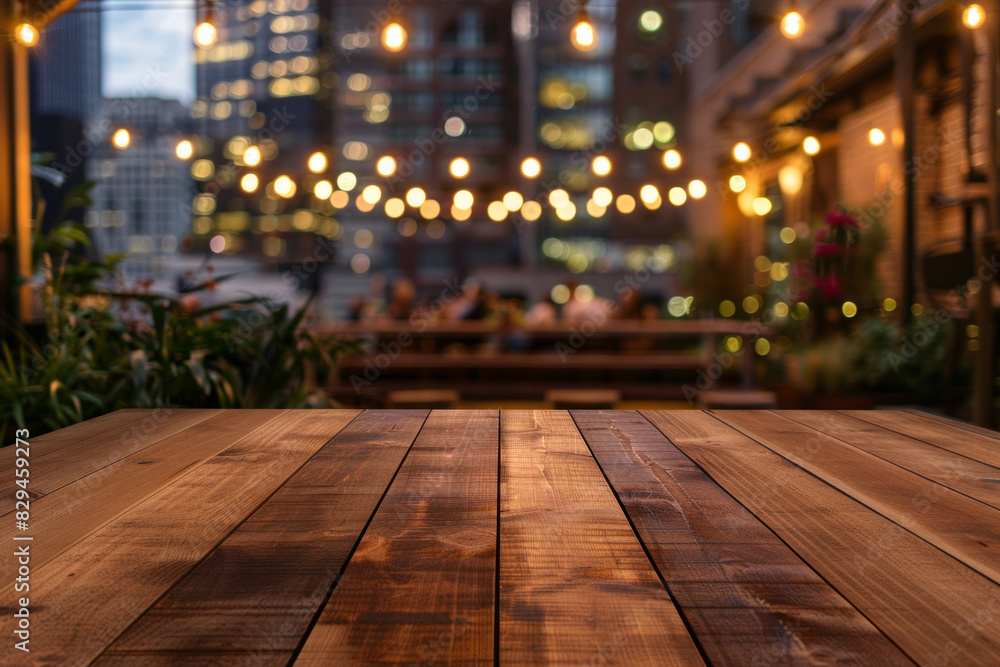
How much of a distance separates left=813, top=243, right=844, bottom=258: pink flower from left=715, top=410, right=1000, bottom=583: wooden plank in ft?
13.4

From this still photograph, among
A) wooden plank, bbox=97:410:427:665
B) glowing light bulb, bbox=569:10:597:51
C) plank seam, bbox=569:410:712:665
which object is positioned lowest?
wooden plank, bbox=97:410:427:665

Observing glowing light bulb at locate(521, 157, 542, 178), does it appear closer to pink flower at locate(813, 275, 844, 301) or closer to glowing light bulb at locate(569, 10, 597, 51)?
pink flower at locate(813, 275, 844, 301)

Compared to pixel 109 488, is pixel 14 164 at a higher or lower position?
higher

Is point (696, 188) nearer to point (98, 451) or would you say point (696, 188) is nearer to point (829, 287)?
point (829, 287)

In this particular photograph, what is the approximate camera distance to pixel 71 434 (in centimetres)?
153

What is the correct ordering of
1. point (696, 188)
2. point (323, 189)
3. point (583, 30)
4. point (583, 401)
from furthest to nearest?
point (323, 189) < point (696, 188) < point (583, 30) < point (583, 401)

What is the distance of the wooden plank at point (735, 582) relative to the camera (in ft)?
2.07

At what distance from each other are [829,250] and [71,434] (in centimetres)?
Answer: 503

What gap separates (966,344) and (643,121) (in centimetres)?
2075

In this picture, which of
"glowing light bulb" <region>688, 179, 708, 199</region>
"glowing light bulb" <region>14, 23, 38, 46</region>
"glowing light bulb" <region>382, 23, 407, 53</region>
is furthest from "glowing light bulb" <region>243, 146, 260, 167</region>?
"glowing light bulb" <region>688, 179, 708, 199</region>

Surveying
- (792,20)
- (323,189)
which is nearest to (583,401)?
(792,20)

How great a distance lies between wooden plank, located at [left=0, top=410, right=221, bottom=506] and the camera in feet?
3.75

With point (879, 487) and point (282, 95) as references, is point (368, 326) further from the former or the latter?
point (282, 95)

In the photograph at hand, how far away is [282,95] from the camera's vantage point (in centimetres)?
4334
